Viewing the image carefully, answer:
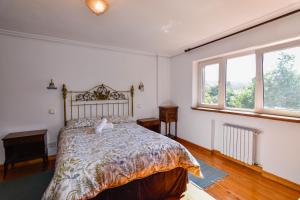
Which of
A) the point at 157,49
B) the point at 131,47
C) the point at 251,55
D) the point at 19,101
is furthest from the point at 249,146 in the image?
the point at 19,101

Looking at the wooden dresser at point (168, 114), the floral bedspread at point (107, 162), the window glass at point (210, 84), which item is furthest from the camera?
the wooden dresser at point (168, 114)

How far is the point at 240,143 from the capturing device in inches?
103

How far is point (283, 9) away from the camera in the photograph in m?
1.94

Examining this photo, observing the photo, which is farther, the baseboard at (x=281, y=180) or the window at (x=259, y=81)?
the window at (x=259, y=81)

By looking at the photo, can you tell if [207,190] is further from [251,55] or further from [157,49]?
[157,49]

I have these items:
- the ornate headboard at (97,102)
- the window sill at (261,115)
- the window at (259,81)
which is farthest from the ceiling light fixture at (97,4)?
the window sill at (261,115)

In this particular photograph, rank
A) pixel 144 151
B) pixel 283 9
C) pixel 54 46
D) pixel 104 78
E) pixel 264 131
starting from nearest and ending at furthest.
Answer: pixel 144 151, pixel 283 9, pixel 264 131, pixel 54 46, pixel 104 78

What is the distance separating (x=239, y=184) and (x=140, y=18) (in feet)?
8.99

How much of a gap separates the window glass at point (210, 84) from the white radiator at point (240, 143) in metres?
0.73

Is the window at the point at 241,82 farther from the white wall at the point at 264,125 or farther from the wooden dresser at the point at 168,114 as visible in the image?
the wooden dresser at the point at 168,114

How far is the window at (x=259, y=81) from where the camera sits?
7.10ft

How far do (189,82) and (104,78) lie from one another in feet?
6.71

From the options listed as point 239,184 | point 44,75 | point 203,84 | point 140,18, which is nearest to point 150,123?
point 203,84

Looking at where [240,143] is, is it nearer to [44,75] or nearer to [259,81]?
[259,81]
